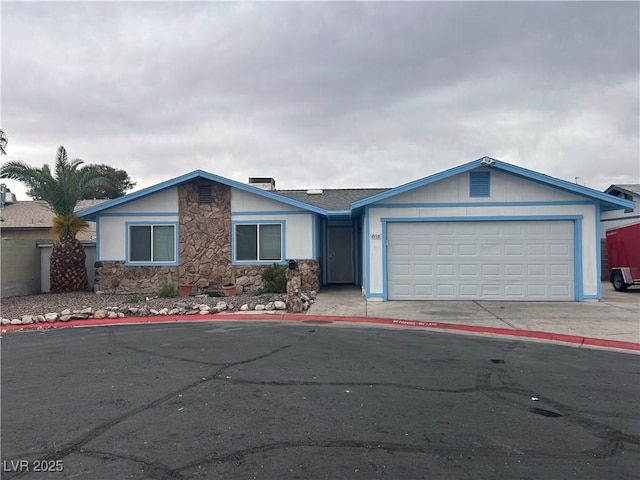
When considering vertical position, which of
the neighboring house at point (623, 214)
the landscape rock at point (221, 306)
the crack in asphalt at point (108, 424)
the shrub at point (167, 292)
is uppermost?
the neighboring house at point (623, 214)

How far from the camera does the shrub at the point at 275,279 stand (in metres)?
15.6

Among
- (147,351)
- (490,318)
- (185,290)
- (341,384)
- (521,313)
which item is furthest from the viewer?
(185,290)

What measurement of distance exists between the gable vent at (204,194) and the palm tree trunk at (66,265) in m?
5.01

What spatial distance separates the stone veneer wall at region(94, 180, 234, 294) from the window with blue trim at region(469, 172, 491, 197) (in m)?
8.21

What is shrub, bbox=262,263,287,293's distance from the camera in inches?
616

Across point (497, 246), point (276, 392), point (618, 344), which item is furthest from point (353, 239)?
point (276, 392)

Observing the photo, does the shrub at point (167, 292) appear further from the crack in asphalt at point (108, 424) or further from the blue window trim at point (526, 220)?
the crack in asphalt at point (108, 424)

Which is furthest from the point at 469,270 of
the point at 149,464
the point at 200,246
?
the point at 149,464

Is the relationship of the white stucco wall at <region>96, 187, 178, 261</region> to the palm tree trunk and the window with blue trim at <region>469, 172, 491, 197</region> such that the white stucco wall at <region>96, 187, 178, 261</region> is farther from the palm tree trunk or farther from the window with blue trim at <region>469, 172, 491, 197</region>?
the window with blue trim at <region>469, 172, 491, 197</region>

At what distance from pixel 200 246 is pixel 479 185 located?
9.61 metres

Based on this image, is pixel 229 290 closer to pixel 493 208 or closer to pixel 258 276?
pixel 258 276

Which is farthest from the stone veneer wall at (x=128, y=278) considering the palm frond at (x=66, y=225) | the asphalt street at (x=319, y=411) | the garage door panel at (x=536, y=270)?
the garage door panel at (x=536, y=270)

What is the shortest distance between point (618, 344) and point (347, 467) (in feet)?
23.5

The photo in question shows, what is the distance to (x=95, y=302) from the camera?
47.7 ft
